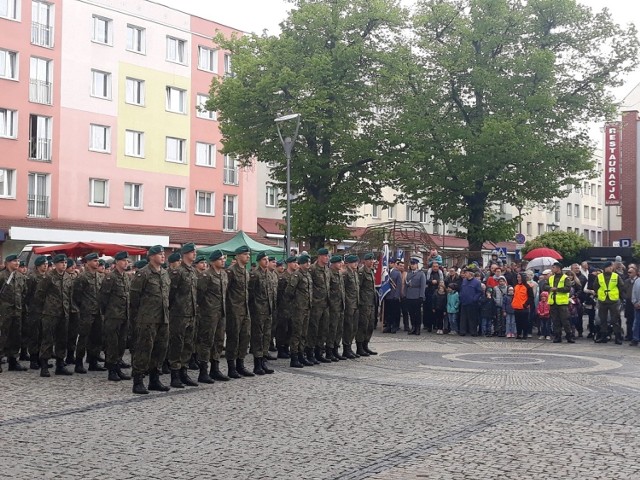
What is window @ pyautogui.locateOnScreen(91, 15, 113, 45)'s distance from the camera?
4700 cm

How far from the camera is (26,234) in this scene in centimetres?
4128

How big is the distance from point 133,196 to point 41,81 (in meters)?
7.85

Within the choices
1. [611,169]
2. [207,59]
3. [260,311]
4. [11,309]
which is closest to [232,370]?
[260,311]

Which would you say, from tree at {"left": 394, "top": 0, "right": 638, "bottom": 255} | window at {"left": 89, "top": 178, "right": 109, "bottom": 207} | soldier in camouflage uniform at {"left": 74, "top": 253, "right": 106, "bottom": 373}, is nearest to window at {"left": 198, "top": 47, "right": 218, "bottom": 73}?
window at {"left": 89, "top": 178, "right": 109, "bottom": 207}

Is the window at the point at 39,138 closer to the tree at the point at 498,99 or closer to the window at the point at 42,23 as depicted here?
the window at the point at 42,23

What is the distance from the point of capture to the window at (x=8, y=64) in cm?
4259

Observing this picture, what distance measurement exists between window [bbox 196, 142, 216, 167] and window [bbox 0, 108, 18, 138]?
1180cm

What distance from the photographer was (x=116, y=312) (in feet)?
47.4

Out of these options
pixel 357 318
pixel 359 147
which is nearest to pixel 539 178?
pixel 359 147

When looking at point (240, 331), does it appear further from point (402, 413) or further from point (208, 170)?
point (208, 170)

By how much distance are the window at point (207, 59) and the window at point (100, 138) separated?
304 inches

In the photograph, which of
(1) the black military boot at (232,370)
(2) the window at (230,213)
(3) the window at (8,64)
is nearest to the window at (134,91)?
(3) the window at (8,64)

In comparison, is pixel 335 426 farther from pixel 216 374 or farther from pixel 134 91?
pixel 134 91

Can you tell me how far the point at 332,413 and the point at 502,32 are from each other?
97.2 feet
